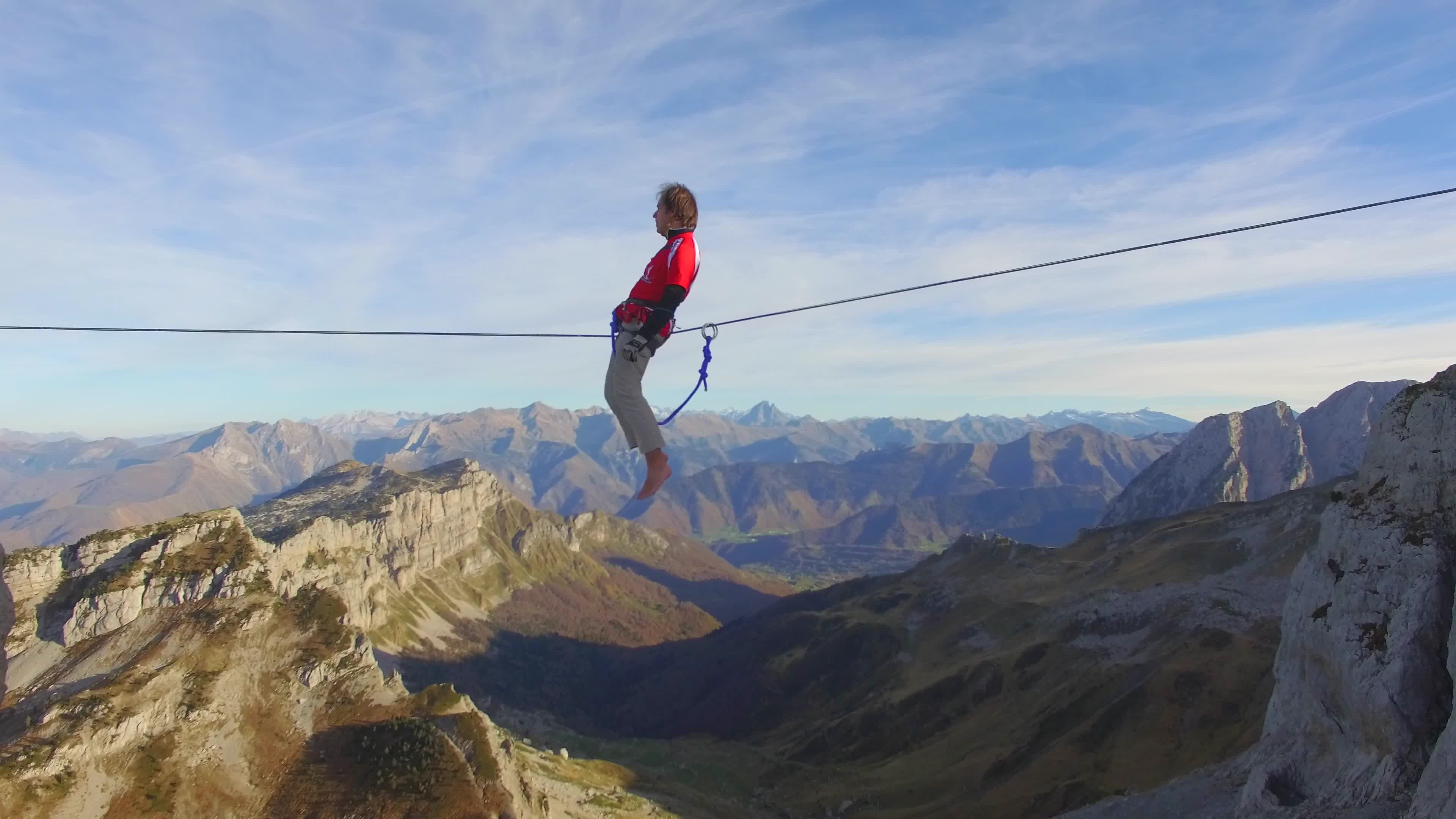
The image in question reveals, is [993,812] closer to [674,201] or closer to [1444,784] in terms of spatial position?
[1444,784]

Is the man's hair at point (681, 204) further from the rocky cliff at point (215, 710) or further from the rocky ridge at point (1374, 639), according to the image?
the rocky cliff at point (215, 710)

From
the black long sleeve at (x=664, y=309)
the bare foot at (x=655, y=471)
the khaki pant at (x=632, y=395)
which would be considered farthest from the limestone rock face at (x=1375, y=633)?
the black long sleeve at (x=664, y=309)

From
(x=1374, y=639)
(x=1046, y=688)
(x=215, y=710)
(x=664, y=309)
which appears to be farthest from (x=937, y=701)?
(x=664, y=309)

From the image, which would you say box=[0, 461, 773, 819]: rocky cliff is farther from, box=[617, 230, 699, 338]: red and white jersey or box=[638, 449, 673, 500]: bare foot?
box=[617, 230, 699, 338]: red and white jersey

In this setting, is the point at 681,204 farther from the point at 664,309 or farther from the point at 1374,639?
the point at 1374,639

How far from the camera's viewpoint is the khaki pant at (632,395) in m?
17.6

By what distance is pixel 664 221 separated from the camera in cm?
1719

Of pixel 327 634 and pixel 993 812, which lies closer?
pixel 993 812

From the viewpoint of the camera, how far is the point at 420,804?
227 ft

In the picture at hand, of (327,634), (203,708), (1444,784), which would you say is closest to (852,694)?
(327,634)

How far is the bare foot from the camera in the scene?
59.1 feet

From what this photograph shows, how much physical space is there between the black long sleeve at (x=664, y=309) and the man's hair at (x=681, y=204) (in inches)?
60.3

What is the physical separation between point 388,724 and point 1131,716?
264 ft

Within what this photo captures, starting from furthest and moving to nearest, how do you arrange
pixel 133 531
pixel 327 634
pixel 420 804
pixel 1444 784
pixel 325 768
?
pixel 133 531, pixel 327 634, pixel 325 768, pixel 420 804, pixel 1444 784
